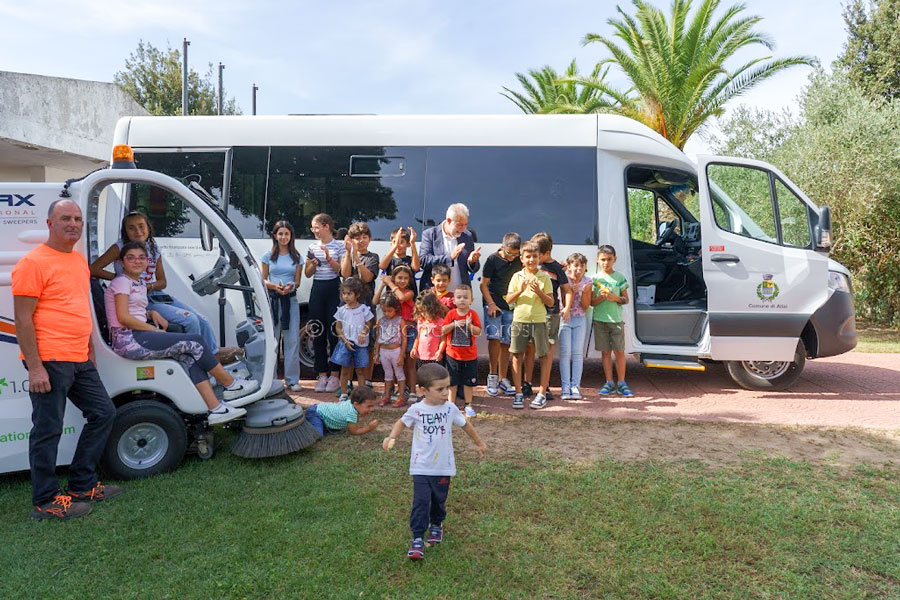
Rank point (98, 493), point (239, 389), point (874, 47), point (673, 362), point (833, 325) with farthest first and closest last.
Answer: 1. point (874, 47)
2. point (673, 362)
3. point (833, 325)
4. point (239, 389)
5. point (98, 493)

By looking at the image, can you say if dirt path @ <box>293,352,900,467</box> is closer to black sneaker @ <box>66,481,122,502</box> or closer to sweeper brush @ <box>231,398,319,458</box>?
sweeper brush @ <box>231,398,319,458</box>

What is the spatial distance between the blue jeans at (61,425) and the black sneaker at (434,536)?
2.30 metres

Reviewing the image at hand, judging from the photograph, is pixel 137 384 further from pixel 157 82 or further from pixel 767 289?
pixel 157 82

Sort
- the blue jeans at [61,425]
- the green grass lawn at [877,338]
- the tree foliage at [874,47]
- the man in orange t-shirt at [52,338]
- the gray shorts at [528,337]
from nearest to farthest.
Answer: the man in orange t-shirt at [52,338]
the blue jeans at [61,425]
the gray shorts at [528,337]
the green grass lawn at [877,338]
the tree foliage at [874,47]

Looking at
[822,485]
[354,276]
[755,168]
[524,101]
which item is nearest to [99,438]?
[354,276]

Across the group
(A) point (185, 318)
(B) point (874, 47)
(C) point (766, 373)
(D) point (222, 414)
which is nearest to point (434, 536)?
(D) point (222, 414)

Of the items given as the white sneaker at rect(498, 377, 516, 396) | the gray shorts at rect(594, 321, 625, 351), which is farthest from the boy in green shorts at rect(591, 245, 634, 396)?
the white sneaker at rect(498, 377, 516, 396)

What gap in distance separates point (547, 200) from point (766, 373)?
3.23m

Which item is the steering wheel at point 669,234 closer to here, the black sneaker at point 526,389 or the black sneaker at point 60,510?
the black sneaker at point 526,389

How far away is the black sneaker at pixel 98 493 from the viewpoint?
13.3 ft

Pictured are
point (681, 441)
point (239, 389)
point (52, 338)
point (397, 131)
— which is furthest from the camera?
point (397, 131)

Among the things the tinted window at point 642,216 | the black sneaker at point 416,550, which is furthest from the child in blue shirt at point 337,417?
the tinted window at point 642,216

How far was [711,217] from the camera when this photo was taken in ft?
22.9

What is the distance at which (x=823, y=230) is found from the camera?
6.66 meters
